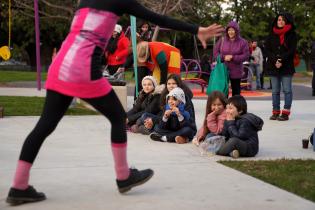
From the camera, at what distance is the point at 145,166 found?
6.19 meters

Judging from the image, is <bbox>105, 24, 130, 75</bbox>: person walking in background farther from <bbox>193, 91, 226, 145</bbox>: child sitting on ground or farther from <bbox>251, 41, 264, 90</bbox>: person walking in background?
<bbox>251, 41, 264, 90</bbox>: person walking in background

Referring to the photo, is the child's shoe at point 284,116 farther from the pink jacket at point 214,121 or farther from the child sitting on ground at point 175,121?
the pink jacket at point 214,121

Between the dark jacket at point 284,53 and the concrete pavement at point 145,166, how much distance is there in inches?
61.4

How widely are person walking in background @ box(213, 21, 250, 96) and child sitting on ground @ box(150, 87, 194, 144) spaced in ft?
8.35

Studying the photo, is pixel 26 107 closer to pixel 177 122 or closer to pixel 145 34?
pixel 145 34

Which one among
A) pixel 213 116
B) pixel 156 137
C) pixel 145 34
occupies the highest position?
pixel 145 34

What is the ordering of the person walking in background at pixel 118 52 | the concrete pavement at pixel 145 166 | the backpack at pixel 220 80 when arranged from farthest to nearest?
the person walking in background at pixel 118 52 < the backpack at pixel 220 80 < the concrete pavement at pixel 145 166

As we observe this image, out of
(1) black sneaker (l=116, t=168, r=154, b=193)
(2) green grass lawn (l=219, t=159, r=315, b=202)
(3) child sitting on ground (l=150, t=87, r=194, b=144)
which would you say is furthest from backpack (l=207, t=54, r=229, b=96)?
(1) black sneaker (l=116, t=168, r=154, b=193)

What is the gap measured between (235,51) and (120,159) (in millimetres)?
5697

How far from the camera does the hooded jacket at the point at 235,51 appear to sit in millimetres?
10242

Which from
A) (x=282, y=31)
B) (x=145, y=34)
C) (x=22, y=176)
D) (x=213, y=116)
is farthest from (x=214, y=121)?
(x=145, y=34)

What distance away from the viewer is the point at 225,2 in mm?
47688

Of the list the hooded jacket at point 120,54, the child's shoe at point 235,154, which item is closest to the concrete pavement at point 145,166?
the child's shoe at point 235,154

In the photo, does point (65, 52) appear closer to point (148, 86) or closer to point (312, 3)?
point (148, 86)
